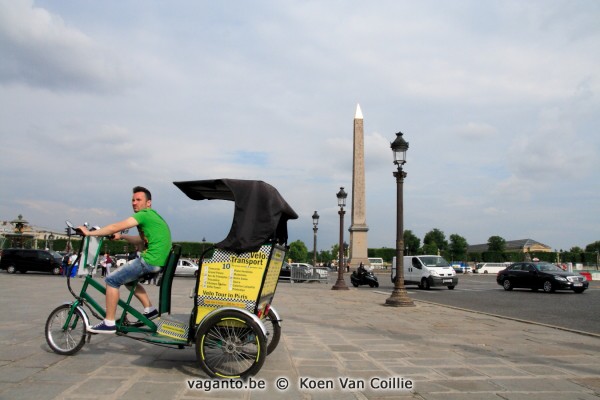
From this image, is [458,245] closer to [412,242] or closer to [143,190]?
[412,242]

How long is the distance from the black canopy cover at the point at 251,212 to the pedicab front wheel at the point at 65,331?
1.96 m

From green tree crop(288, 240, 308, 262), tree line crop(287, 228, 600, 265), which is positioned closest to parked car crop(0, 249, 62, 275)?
tree line crop(287, 228, 600, 265)

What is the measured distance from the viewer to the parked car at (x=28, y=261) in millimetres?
34844

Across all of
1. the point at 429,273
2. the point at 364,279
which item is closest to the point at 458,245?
the point at 364,279

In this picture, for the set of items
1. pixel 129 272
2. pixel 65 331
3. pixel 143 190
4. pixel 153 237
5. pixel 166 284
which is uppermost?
pixel 143 190

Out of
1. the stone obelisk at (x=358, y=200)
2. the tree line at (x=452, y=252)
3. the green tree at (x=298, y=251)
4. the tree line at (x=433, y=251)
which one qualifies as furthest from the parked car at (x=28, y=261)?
the green tree at (x=298, y=251)

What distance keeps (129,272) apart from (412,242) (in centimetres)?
11089

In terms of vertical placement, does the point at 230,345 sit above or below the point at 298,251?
below

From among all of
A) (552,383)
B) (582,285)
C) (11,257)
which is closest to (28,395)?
(552,383)

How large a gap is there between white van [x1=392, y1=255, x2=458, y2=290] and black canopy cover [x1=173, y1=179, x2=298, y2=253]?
2091 centimetres

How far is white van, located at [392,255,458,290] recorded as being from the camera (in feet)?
83.4

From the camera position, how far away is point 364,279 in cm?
2977

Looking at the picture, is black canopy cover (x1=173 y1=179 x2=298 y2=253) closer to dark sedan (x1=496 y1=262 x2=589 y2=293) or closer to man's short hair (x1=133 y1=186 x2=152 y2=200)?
man's short hair (x1=133 y1=186 x2=152 y2=200)

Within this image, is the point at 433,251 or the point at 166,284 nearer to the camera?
the point at 166,284
